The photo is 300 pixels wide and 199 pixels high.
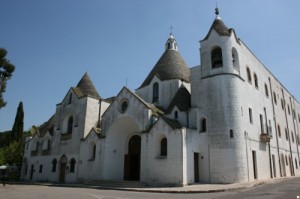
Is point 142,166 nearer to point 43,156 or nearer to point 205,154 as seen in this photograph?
point 205,154

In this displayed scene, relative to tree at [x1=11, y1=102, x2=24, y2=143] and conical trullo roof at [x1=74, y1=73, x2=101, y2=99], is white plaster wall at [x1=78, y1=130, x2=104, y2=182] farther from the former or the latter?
tree at [x1=11, y1=102, x2=24, y2=143]

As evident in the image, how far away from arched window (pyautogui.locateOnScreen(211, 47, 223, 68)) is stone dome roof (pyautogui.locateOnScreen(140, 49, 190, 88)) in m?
5.08

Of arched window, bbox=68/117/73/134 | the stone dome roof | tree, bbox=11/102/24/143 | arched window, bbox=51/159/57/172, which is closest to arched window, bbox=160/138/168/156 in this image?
the stone dome roof

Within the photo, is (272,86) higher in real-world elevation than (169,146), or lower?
higher

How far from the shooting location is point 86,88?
111 ft

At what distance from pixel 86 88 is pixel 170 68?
11.7 meters

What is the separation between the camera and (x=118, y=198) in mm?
12852

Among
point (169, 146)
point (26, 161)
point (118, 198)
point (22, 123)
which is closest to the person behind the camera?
point (118, 198)

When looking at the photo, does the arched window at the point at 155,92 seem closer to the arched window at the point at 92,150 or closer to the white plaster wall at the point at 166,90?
the white plaster wall at the point at 166,90

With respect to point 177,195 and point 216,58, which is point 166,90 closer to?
point 216,58

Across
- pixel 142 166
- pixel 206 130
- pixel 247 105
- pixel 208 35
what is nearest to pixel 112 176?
pixel 142 166

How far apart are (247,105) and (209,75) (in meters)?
4.72

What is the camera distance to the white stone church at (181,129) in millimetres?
21250

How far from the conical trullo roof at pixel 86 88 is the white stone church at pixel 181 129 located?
5.2 inches
